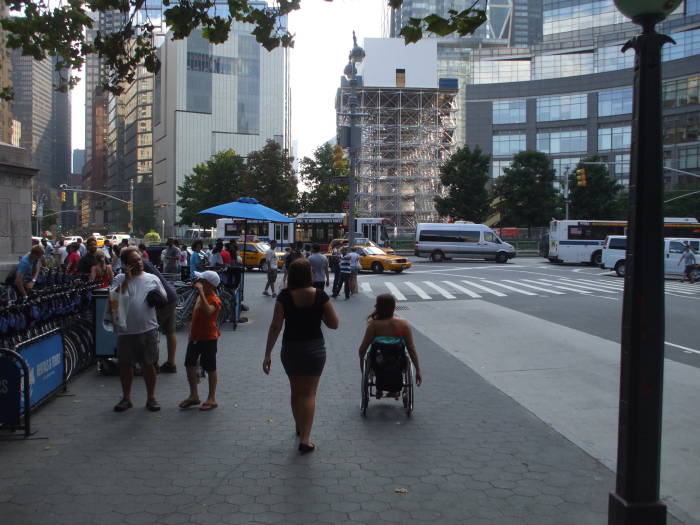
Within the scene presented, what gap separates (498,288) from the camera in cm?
2291

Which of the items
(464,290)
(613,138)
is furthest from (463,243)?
(613,138)

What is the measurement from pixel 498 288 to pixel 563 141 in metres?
64.1

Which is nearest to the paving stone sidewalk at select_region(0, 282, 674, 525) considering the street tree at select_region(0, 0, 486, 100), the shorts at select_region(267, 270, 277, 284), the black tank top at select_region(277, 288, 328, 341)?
the black tank top at select_region(277, 288, 328, 341)

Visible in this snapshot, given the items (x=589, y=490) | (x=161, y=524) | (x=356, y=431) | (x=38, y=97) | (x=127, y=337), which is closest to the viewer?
(x=161, y=524)

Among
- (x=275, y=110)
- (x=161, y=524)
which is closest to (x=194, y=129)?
(x=275, y=110)

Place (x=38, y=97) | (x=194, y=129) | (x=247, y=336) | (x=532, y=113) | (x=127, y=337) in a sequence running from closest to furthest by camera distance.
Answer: (x=127, y=337), (x=247, y=336), (x=532, y=113), (x=194, y=129), (x=38, y=97)

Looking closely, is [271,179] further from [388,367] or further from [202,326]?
[388,367]

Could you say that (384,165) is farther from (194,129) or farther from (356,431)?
(356,431)

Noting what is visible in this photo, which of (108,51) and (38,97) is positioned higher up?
(38,97)

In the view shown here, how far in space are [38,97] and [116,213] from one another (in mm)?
72006

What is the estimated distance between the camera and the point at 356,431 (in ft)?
19.9

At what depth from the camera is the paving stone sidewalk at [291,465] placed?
14.0 ft

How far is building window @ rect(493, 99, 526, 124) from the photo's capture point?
83.2 m

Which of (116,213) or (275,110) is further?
(116,213)
